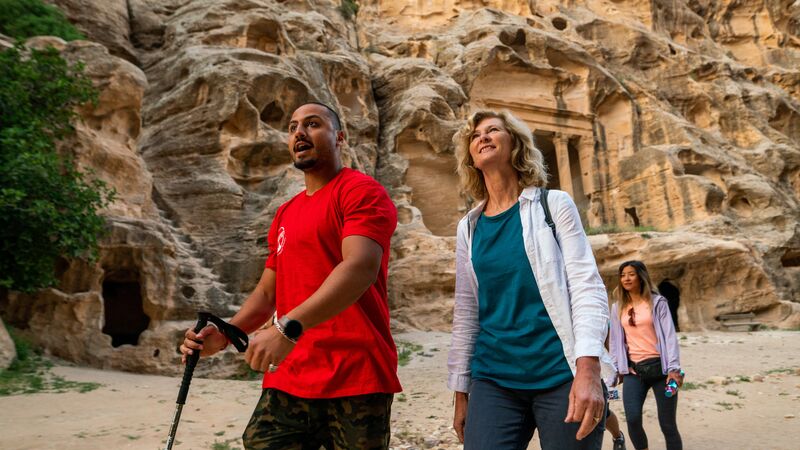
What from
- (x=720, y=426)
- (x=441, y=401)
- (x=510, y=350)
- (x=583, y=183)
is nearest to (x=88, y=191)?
(x=441, y=401)

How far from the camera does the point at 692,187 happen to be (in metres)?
21.8

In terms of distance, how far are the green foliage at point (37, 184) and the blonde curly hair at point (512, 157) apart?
23.5ft

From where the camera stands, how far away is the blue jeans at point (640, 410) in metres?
4.06

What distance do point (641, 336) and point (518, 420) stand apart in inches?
112

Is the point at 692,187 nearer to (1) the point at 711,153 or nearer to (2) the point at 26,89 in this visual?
(1) the point at 711,153

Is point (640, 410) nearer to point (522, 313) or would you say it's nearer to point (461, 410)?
point (461, 410)

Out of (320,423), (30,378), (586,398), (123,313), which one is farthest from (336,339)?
(123,313)

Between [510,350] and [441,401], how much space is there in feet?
18.5

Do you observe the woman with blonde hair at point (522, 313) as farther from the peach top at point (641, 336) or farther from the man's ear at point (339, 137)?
the peach top at point (641, 336)

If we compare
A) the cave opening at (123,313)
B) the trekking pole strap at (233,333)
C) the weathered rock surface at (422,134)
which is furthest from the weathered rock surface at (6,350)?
the trekking pole strap at (233,333)

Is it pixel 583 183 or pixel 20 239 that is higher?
pixel 583 183

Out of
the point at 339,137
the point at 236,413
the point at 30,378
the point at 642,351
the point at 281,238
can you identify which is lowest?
the point at 236,413

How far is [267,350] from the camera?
1.60m

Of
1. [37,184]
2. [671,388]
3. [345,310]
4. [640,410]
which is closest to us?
[345,310]
